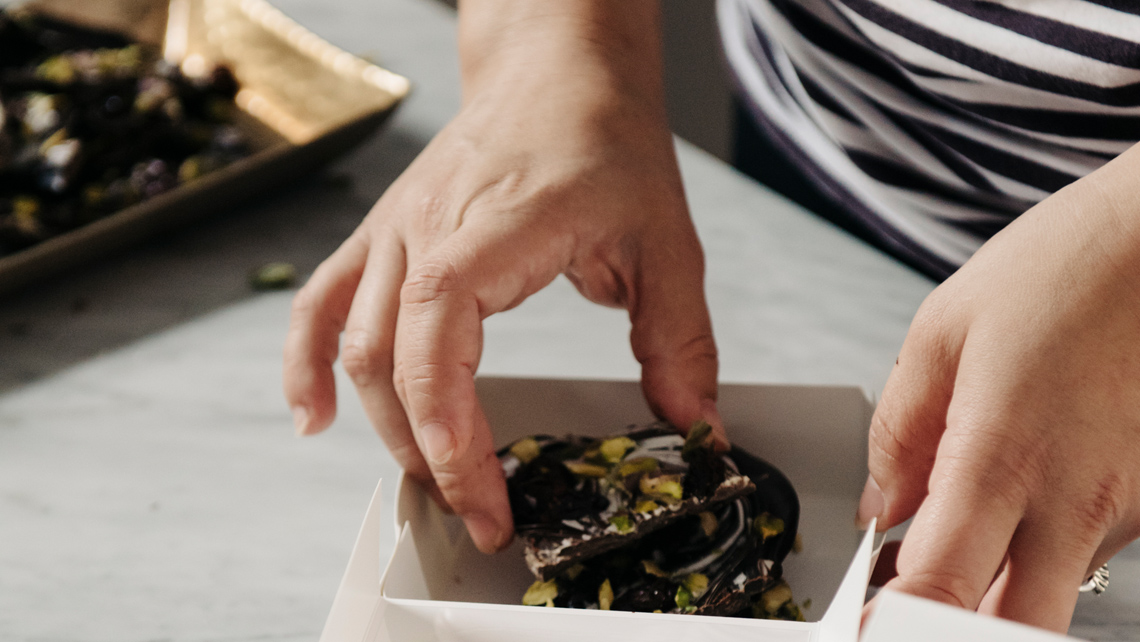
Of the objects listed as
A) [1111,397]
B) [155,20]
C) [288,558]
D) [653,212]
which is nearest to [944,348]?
[1111,397]

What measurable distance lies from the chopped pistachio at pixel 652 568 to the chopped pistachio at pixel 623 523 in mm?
27

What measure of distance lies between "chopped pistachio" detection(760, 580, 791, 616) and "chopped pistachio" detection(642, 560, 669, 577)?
0.05 metres

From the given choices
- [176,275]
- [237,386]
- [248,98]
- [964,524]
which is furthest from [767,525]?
[248,98]

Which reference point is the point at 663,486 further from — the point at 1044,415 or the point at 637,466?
the point at 1044,415

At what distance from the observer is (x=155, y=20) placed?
1.27 meters

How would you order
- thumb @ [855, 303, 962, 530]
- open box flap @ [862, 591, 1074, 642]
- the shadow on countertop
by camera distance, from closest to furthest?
open box flap @ [862, 591, 1074, 642] < thumb @ [855, 303, 962, 530] < the shadow on countertop

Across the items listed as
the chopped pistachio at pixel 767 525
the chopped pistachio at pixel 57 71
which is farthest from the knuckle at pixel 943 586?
the chopped pistachio at pixel 57 71

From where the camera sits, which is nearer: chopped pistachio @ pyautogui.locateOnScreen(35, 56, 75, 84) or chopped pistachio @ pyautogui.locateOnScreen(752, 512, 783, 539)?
chopped pistachio @ pyautogui.locateOnScreen(752, 512, 783, 539)

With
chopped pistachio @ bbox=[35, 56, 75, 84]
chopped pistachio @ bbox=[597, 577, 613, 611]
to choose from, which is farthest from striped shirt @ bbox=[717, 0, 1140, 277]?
chopped pistachio @ bbox=[35, 56, 75, 84]

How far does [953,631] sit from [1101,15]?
410 millimetres

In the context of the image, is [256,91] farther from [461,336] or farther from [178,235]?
[461,336]

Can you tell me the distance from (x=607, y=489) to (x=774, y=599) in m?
0.11

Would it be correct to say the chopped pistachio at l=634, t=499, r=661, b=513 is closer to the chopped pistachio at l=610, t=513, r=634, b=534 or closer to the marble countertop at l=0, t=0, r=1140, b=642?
the chopped pistachio at l=610, t=513, r=634, b=534

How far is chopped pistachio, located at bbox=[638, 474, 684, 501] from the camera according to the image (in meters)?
0.46
